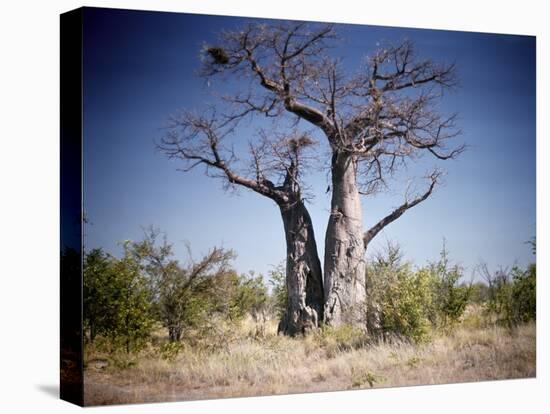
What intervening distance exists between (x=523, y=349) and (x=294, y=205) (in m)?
3.20

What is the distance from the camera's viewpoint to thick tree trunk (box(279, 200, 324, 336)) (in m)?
13.1

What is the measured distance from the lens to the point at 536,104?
1400cm

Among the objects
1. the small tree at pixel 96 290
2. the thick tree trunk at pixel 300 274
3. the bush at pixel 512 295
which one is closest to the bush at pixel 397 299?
the thick tree trunk at pixel 300 274

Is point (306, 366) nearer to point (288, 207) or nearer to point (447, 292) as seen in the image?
point (288, 207)

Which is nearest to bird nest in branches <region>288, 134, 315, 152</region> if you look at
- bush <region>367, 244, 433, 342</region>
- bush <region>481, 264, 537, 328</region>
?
bush <region>367, 244, 433, 342</region>

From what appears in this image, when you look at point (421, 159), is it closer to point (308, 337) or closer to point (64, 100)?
point (308, 337)

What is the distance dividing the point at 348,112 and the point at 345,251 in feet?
4.97

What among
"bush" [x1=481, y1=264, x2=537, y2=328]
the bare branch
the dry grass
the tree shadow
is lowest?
the tree shadow

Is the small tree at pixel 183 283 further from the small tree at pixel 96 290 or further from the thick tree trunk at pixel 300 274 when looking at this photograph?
the thick tree trunk at pixel 300 274

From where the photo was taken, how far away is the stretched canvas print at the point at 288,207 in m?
11.7

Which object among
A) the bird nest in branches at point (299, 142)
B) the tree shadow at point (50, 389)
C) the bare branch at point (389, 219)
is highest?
the bird nest in branches at point (299, 142)

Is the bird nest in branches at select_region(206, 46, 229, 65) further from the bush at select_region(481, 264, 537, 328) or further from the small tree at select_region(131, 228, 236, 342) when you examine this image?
the bush at select_region(481, 264, 537, 328)

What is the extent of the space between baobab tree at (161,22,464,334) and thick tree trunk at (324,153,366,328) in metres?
0.01

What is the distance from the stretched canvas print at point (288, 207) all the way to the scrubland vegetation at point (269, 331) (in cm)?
2
